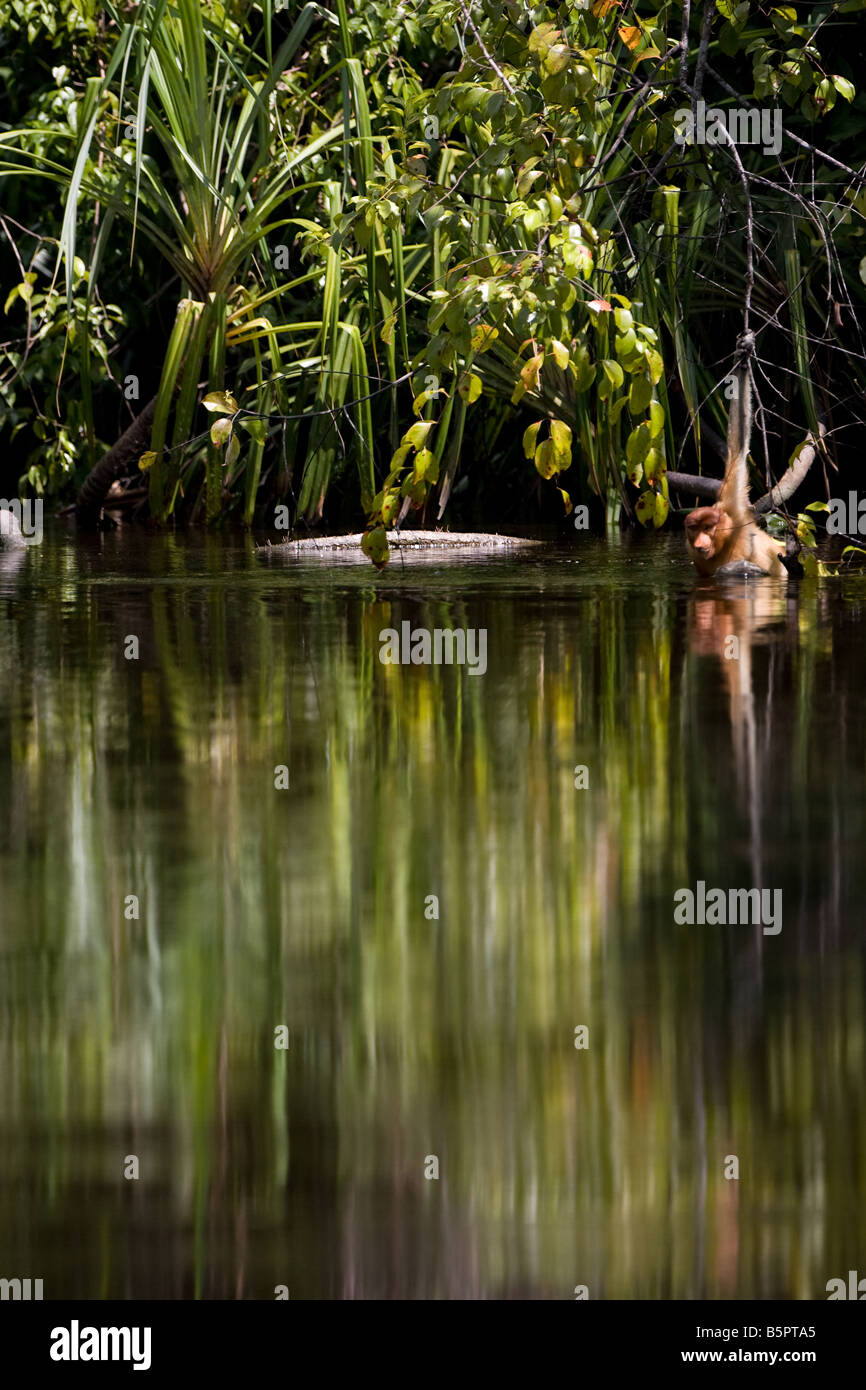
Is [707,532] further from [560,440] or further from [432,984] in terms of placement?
[432,984]

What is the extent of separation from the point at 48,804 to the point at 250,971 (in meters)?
0.66

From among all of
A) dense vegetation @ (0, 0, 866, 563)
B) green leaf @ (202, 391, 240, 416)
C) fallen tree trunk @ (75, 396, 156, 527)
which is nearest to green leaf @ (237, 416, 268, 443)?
dense vegetation @ (0, 0, 866, 563)

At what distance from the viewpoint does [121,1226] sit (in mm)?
1148

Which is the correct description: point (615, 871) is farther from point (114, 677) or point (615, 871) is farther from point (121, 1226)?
point (114, 677)

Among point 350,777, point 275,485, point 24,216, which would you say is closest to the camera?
point 350,777

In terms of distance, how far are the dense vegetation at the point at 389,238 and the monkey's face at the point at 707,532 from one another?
223 mm

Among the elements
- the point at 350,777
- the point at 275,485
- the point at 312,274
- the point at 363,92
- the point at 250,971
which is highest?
the point at 363,92

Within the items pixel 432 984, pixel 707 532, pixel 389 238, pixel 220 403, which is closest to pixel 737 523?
pixel 707 532

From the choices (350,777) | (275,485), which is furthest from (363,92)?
(350,777)

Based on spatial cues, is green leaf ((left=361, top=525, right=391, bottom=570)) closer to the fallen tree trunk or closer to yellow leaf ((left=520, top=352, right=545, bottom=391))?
yellow leaf ((left=520, top=352, right=545, bottom=391))

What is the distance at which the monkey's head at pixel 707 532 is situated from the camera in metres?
4.23

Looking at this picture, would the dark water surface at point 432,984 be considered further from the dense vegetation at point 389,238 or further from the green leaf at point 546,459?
the dense vegetation at point 389,238

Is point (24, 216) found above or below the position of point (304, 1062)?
above

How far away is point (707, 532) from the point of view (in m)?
4.27
